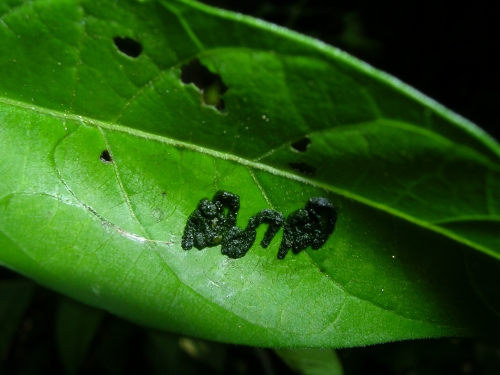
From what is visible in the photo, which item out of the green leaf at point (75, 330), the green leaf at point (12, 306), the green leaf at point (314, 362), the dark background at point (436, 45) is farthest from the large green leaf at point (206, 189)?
the dark background at point (436, 45)

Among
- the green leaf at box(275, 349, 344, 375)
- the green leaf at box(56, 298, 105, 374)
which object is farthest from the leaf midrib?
the green leaf at box(56, 298, 105, 374)

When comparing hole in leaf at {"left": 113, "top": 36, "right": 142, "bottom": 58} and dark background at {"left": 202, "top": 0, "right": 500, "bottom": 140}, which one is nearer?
hole in leaf at {"left": 113, "top": 36, "right": 142, "bottom": 58}

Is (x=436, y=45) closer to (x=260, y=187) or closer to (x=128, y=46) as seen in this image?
(x=260, y=187)

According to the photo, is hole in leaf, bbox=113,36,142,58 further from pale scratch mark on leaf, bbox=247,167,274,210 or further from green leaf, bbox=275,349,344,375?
green leaf, bbox=275,349,344,375

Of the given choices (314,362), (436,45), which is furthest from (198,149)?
(436,45)

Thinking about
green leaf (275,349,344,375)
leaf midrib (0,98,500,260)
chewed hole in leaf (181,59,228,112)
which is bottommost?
green leaf (275,349,344,375)

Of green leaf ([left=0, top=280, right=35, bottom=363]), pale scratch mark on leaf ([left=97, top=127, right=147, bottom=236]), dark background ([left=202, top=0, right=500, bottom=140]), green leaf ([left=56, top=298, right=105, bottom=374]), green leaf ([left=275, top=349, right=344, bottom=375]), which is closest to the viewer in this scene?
pale scratch mark on leaf ([left=97, top=127, right=147, bottom=236])
